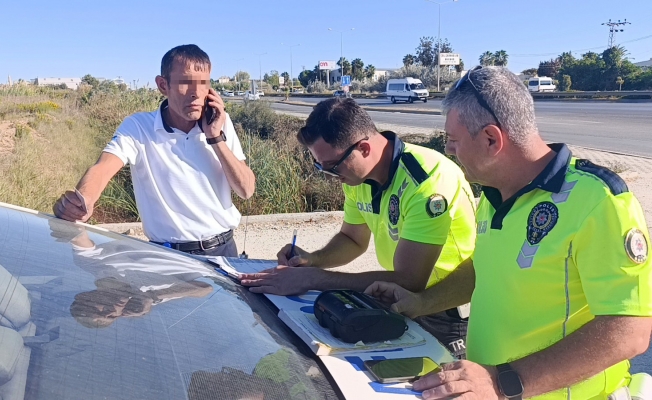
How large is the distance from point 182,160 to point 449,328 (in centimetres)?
153

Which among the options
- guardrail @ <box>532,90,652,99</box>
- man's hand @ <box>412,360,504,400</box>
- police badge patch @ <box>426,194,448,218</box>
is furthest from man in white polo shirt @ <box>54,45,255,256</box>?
guardrail @ <box>532,90,652,99</box>

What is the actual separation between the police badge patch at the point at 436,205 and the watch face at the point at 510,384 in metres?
0.77

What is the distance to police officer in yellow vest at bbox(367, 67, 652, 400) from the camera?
1454mm

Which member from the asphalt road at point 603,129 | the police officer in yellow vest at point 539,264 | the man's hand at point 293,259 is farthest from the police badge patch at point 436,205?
the asphalt road at point 603,129

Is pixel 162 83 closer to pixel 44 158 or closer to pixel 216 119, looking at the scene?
pixel 216 119

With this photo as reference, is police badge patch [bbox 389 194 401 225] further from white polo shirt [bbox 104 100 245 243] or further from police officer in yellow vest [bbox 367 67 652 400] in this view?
white polo shirt [bbox 104 100 245 243]

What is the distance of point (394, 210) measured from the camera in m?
2.36

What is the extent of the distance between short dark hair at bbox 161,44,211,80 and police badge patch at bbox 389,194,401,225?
1209 mm

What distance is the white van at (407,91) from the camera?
4269 cm

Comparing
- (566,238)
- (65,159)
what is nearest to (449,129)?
(566,238)

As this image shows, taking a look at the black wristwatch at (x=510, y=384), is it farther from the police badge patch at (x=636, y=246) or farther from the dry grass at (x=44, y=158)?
the dry grass at (x=44, y=158)

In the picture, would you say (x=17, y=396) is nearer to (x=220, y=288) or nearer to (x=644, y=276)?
(x=220, y=288)

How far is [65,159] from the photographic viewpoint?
38.1 feet

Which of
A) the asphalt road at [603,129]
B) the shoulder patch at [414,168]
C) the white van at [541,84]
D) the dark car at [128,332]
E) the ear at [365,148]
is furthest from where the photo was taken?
the white van at [541,84]
